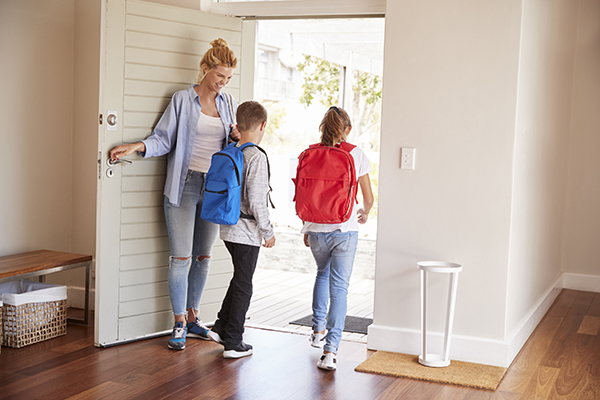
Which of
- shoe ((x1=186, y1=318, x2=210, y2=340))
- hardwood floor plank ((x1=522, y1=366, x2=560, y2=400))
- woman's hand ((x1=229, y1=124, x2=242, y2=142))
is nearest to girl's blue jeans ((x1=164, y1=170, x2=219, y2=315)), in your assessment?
shoe ((x1=186, y1=318, x2=210, y2=340))

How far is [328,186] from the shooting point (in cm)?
303

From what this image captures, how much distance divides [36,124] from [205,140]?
1.24 metres

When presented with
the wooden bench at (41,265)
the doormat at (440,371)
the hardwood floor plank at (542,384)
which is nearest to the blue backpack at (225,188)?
the doormat at (440,371)

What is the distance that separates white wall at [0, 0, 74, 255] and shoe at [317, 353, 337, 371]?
2.10 m

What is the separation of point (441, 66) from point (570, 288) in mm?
3131

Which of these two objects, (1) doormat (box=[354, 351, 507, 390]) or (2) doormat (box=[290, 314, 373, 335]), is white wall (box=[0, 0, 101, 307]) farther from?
(1) doormat (box=[354, 351, 507, 390])

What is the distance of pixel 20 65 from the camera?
12.3ft

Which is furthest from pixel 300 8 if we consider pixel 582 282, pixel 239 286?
pixel 582 282

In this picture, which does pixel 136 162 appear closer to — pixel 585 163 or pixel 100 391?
pixel 100 391

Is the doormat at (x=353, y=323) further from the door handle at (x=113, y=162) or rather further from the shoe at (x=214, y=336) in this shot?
the door handle at (x=113, y=162)

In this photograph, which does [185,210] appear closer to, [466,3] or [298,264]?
[466,3]

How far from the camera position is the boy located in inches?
120

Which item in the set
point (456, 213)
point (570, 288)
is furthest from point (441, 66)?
point (570, 288)

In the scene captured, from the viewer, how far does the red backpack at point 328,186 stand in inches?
118
